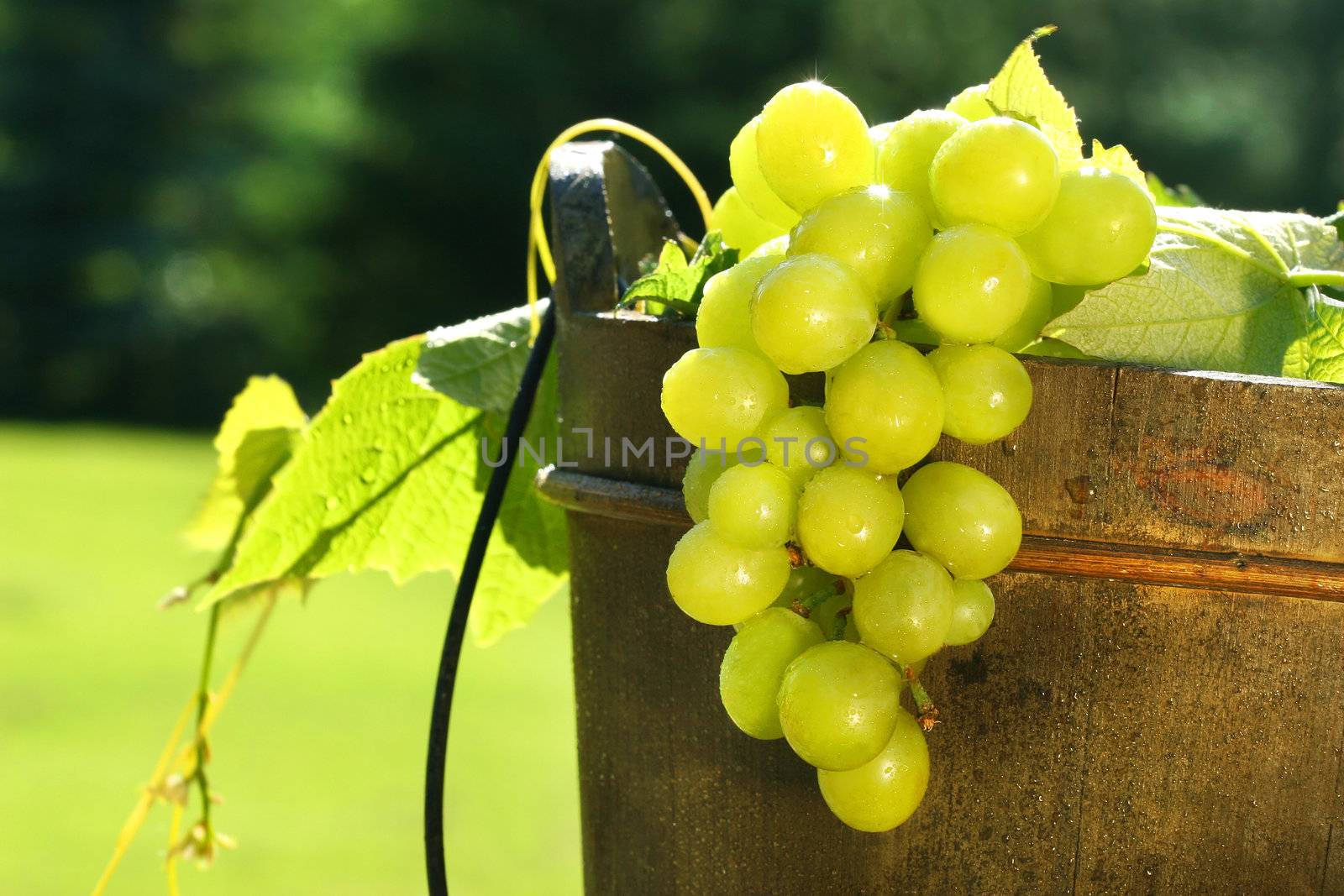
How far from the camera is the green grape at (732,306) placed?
48 centimetres

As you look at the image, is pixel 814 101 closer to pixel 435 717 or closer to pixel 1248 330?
pixel 1248 330

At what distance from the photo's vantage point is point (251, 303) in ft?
23.6

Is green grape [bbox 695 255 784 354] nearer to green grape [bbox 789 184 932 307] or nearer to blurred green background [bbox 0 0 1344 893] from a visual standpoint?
green grape [bbox 789 184 932 307]

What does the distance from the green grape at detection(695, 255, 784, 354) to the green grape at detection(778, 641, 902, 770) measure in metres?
0.12

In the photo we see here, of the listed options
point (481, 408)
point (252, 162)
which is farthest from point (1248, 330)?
point (252, 162)

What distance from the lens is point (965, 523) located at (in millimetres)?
446

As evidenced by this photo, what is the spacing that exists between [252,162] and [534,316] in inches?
285

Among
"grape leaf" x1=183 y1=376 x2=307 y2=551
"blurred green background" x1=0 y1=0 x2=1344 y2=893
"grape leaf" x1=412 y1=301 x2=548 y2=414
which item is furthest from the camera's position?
"blurred green background" x1=0 y1=0 x2=1344 y2=893

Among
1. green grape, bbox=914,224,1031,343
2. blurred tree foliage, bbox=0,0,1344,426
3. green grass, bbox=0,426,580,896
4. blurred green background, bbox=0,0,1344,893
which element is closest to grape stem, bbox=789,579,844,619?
green grape, bbox=914,224,1031,343

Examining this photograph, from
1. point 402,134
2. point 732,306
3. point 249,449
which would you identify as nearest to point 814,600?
point 732,306

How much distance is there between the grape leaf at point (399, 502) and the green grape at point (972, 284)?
320 mm

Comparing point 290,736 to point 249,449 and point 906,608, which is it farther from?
point 906,608

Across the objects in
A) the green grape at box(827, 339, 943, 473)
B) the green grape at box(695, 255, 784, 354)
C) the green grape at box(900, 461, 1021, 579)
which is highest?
the green grape at box(695, 255, 784, 354)

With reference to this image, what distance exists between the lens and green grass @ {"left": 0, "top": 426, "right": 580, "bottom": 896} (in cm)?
194
